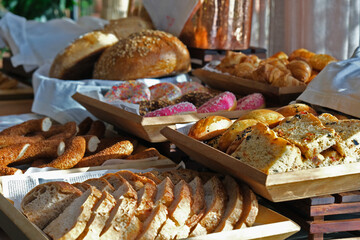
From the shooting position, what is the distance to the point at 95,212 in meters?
1.12

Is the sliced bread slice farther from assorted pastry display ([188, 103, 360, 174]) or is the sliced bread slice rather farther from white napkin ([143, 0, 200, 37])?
white napkin ([143, 0, 200, 37])

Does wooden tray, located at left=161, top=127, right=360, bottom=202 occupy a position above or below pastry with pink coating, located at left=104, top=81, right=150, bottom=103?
above

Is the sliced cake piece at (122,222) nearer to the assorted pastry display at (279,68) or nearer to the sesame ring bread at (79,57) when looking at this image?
the assorted pastry display at (279,68)

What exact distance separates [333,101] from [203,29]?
1121mm

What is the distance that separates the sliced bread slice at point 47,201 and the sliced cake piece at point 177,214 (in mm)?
243

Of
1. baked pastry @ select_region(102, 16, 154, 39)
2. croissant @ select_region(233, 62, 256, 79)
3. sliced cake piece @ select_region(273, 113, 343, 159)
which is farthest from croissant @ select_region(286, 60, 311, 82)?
baked pastry @ select_region(102, 16, 154, 39)

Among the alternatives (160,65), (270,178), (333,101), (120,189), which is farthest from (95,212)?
(160,65)

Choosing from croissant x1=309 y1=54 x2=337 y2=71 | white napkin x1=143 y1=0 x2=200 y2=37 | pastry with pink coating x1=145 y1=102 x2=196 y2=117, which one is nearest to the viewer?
pastry with pink coating x1=145 y1=102 x2=196 y2=117

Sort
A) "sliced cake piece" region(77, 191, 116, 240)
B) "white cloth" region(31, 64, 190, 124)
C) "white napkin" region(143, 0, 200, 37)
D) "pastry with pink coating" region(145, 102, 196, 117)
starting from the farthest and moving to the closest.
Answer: "white napkin" region(143, 0, 200, 37) < "white cloth" region(31, 64, 190, 124) < "pastry with pink coating" region(145, 102, 196, 117) < "sliced cake piece" region(77, 191, 116, 240)

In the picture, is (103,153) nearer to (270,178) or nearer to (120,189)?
(120,189)

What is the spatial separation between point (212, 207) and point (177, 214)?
0.33 ft

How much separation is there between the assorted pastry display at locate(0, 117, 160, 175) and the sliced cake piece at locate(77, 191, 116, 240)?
52 centimetres

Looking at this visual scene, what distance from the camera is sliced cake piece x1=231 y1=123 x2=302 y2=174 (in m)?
1.19

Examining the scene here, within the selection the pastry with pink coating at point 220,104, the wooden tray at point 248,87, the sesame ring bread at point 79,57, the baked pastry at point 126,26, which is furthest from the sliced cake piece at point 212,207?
the baked pastry at point 126,26
